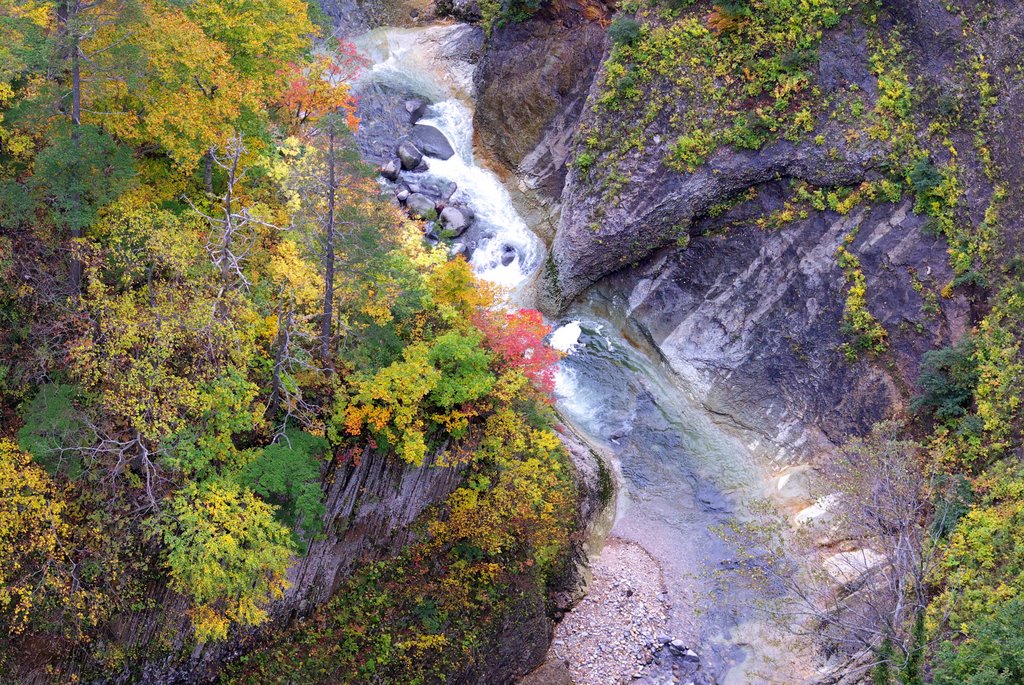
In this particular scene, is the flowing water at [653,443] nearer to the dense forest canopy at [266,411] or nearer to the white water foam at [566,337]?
the white water foam at [566,337]

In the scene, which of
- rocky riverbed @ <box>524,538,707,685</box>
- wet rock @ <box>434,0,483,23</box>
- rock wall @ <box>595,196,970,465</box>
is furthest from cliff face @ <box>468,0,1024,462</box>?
wet rock @ <box>434,0,483,23</box>

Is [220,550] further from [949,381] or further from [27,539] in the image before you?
[949,381]

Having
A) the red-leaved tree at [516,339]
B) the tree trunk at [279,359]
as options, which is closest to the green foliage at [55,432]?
the tree trunk at [279,359]

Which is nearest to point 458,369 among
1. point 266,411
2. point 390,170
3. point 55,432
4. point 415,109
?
point 266,411

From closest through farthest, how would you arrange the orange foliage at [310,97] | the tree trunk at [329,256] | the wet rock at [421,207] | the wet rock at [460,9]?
the tree trunk at [329,256]
the orange foliage at [310,97]
the wet rock at [421,207]
the wet rock at [460,9]

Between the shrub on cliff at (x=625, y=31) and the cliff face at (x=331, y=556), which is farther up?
the shrub on cliff at (x=625, y=31)

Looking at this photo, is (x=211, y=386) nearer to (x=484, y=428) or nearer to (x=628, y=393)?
(x=484, y=428)
